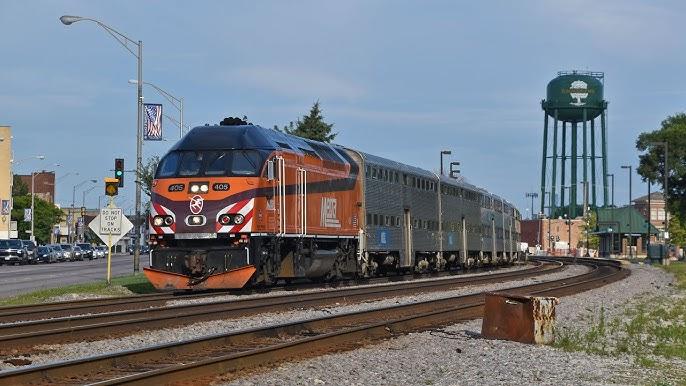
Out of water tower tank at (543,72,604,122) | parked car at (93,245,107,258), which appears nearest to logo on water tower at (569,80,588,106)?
water tower tank at (543,72,604,122)

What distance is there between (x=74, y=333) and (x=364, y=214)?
58.6 feet

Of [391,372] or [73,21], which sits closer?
[391,372]

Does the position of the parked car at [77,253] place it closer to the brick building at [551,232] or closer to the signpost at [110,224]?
the signpost at [110,224]

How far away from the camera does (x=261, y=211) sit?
24.7m

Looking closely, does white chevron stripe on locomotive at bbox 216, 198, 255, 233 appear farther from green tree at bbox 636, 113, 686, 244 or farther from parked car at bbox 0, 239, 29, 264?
green tree at bbox 636, 113, 686, 244

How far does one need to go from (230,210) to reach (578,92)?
360 feet

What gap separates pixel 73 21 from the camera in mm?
37156

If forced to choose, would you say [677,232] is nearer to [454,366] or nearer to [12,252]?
[12,252]

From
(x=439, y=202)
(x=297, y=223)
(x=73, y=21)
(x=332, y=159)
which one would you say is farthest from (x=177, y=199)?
(x=439, y=202)

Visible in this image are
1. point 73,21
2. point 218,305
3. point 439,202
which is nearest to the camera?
point 218,305

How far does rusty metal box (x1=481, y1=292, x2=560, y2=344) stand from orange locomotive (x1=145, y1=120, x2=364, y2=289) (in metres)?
8.14

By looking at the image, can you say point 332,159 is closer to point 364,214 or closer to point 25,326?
point 364,214

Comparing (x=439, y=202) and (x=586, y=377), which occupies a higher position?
(x=439, y=202)

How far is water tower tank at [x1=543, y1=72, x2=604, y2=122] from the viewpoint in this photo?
129 meters
